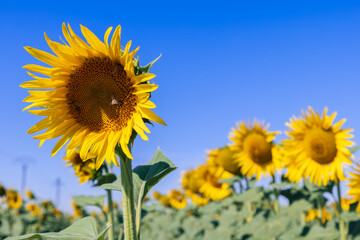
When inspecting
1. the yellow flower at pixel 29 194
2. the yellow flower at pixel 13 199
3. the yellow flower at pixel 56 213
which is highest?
the yellow flower at pixel 29 194

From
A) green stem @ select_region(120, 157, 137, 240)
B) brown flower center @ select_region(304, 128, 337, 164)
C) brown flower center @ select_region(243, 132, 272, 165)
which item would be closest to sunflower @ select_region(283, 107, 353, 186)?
brown flower center @ select_region(304, 128, 337, 164)

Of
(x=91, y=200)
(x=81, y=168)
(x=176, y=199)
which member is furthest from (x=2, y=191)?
(x=91, y=200)

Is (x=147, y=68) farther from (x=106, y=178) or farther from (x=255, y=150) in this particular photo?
(x=255, y=150)

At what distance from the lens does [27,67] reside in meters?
2.14

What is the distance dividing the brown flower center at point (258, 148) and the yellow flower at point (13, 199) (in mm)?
7699

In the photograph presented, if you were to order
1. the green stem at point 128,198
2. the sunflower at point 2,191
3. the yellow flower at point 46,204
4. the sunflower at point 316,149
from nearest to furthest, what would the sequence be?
the green stem at point 128,198
the sunflower at point 316,149
the sunflower at point 2,191
the yellow flower at point 46,204

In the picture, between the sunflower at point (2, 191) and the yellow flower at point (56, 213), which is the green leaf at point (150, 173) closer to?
the sunflower at point (2, 191)

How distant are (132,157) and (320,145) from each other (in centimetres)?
330

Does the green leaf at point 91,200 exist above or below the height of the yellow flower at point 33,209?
below

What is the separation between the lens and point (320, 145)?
178 inches

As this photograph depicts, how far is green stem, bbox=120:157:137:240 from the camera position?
1.90 m

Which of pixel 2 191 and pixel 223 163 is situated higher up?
pixel 2 191

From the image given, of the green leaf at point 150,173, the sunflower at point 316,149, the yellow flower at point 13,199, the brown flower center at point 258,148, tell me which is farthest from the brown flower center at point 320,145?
the yellow flower at point 13,199

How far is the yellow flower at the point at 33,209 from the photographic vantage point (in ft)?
37.9
